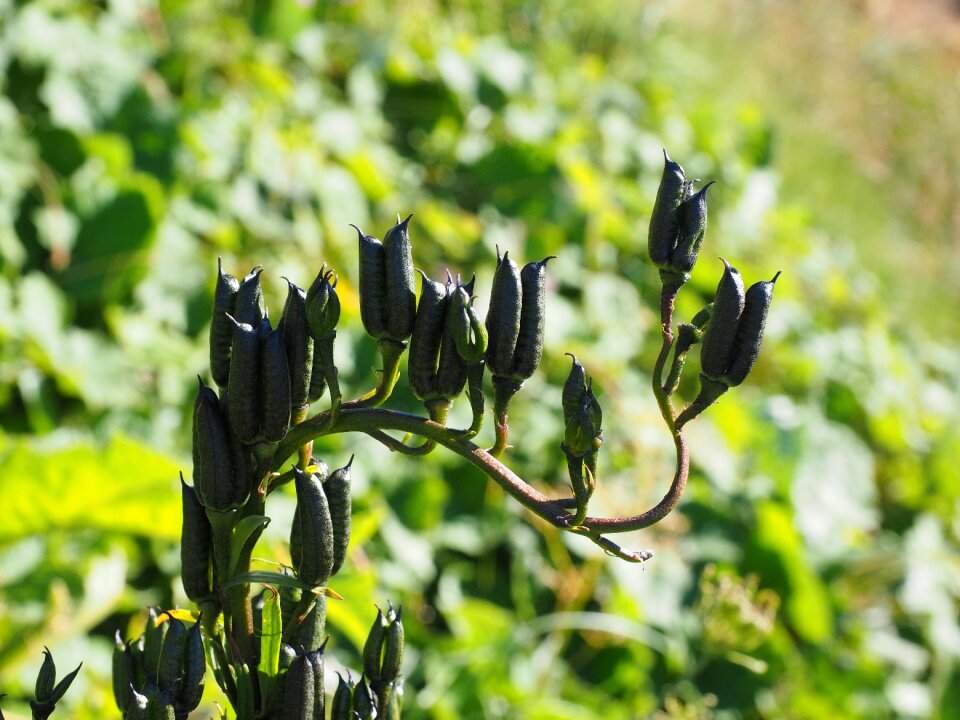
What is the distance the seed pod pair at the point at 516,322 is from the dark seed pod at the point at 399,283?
62 millimetres

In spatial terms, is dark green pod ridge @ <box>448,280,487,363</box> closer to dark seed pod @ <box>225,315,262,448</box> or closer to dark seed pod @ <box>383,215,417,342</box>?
dark seed pod @ <box>383,215,417,342</box>

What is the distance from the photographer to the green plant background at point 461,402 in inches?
87.4

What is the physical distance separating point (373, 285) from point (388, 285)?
0.01 metres

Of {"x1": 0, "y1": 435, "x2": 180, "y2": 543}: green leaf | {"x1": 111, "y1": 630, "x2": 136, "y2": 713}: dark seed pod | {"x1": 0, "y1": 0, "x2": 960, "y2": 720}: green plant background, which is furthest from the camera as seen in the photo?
{"x1": 0, "y1": 0, "x2": 960, "y2": 720}: green plant background

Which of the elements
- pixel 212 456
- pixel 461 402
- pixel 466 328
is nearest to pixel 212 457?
pixel 212 456

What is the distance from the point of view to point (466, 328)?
0.76 metres

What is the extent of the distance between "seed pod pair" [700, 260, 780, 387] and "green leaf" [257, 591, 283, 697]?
384 mm

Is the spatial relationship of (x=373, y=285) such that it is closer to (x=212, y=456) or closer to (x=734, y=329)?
(x=212, y=456)

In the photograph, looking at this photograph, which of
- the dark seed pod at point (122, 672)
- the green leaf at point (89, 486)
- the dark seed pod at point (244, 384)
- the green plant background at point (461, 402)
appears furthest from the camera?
the green plant background at point (461, 402)

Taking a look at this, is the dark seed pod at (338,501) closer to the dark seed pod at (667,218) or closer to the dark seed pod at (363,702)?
the dark seed pod at (363,702)

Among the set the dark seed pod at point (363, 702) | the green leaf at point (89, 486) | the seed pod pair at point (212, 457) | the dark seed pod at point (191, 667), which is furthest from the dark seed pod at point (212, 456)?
the green leaf at point (89, 486)

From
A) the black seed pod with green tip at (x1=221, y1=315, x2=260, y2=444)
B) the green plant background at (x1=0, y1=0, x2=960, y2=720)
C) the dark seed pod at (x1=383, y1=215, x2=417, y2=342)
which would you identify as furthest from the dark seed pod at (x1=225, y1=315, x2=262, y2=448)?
the green plant background at (x1=0, y1=0, x2=960, y2=720)

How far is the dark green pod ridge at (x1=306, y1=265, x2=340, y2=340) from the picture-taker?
0.75m

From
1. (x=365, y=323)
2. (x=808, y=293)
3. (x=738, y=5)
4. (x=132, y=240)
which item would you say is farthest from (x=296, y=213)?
(x=738, y=5)
